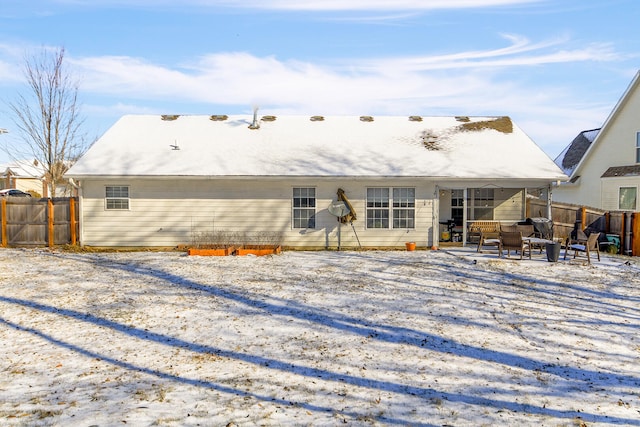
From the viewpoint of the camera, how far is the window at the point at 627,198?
68.5ft

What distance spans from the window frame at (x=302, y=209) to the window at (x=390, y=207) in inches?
82.4

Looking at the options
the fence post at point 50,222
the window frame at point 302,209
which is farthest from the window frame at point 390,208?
the fence post at point 50,222

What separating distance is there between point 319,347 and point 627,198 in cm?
2109

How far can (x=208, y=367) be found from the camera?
5.91m

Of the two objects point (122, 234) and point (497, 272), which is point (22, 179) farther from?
point (497, 272)

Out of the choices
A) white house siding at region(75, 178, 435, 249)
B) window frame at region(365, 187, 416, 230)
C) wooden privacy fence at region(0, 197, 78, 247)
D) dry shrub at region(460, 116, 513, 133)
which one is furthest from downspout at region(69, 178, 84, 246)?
dry shrub at region(460, 116, 513, 133)

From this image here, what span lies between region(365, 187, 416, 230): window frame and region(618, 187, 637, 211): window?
40.6ft

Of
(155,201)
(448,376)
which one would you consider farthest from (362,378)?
(155,201)

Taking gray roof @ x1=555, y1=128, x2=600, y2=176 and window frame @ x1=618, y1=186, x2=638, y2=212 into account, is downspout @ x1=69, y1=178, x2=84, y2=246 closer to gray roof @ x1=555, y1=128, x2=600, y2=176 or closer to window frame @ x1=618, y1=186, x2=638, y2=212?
window frame @ x1=618, y1=186, x2=638, y2=212

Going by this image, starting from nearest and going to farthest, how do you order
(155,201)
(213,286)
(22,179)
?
1. (213,286)
2. (155,201)
3. (22,179)

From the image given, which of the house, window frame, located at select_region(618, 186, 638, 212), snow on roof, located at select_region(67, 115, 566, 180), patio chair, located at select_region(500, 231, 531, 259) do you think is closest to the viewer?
patio chair, located at select_region(500, 231, 531, 259)

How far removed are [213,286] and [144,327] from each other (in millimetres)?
2742

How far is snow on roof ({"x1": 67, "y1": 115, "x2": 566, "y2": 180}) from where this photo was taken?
16.1 meters

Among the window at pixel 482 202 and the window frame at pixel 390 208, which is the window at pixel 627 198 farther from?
the window frame at pixel 390 208
